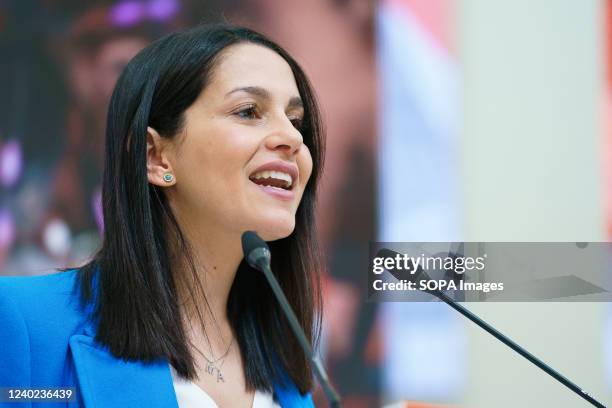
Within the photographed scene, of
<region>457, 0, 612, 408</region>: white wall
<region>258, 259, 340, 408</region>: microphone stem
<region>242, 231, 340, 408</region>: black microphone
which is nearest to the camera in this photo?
<region>258, 259, 340, 408</region>: microphone stem

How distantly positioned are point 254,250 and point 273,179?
1.12 feet

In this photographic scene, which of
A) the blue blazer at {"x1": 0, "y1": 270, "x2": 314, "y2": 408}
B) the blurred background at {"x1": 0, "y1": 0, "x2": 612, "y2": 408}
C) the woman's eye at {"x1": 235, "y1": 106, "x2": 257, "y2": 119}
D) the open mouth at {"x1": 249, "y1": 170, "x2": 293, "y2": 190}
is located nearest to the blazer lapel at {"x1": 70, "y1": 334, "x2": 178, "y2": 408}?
the blue blazer at {"x1": 0, "y1": 270, "x2": 314, "y2": 408}

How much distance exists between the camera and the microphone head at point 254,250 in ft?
4.48

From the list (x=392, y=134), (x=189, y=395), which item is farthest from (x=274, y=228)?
(x=392, y=134)

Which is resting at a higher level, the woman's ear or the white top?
the woman's ear

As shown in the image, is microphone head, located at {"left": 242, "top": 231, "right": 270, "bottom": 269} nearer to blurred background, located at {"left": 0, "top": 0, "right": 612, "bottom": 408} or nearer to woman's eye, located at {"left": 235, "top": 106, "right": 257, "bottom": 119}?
woman's eye, located at {"left": 235, "top": 106, "right": 257, "bottom": 119}

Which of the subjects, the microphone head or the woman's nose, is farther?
the woman's nose

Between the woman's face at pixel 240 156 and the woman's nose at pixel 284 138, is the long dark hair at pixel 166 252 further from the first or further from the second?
the woman's nose at pixel 284 138

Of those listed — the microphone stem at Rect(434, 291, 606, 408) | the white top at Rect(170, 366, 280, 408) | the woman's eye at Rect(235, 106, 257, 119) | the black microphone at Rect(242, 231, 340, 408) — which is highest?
the woman's eye at Rect(235, 106, 257, 119)

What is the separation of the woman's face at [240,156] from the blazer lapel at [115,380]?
355mm

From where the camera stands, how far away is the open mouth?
168 centimetres

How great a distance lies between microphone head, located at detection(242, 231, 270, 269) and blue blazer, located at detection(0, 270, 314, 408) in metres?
0.33

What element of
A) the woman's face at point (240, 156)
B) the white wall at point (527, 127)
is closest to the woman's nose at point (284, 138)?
the woman's face at point (240, 156)

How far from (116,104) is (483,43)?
1985mm
